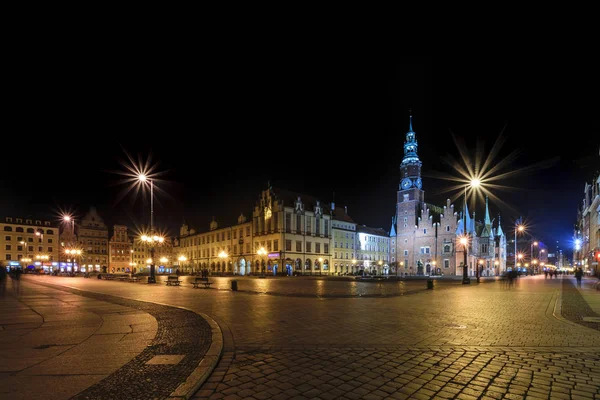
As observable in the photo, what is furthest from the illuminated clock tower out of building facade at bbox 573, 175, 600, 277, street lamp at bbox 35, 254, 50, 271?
street lamp at bbox 35, 254, 50, 271

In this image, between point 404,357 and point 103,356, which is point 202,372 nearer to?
point 103,356

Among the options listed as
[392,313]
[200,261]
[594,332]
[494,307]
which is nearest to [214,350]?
[392,313]

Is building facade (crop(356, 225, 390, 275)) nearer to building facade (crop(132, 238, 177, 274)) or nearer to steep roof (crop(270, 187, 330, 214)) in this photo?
steep roof (crop(270, 187, 330, 214))

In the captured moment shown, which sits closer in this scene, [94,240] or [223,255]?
[223,255]

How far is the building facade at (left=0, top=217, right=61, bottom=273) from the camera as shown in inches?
3597

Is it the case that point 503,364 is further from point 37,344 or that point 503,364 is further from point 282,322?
point 37,344

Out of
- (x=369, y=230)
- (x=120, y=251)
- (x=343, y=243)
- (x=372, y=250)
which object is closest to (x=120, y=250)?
(x=120, y=251)

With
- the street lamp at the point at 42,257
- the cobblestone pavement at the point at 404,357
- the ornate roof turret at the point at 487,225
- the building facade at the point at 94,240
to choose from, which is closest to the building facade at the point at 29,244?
the street lamp at the point at 42,257

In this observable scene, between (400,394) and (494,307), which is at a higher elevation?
(400,394)

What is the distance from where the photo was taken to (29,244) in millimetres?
96000

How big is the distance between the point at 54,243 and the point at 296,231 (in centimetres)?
7735

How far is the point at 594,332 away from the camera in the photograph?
380 inches

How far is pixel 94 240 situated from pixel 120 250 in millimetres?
7906

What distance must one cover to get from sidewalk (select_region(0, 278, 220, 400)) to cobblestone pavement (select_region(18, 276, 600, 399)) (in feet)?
1.75
